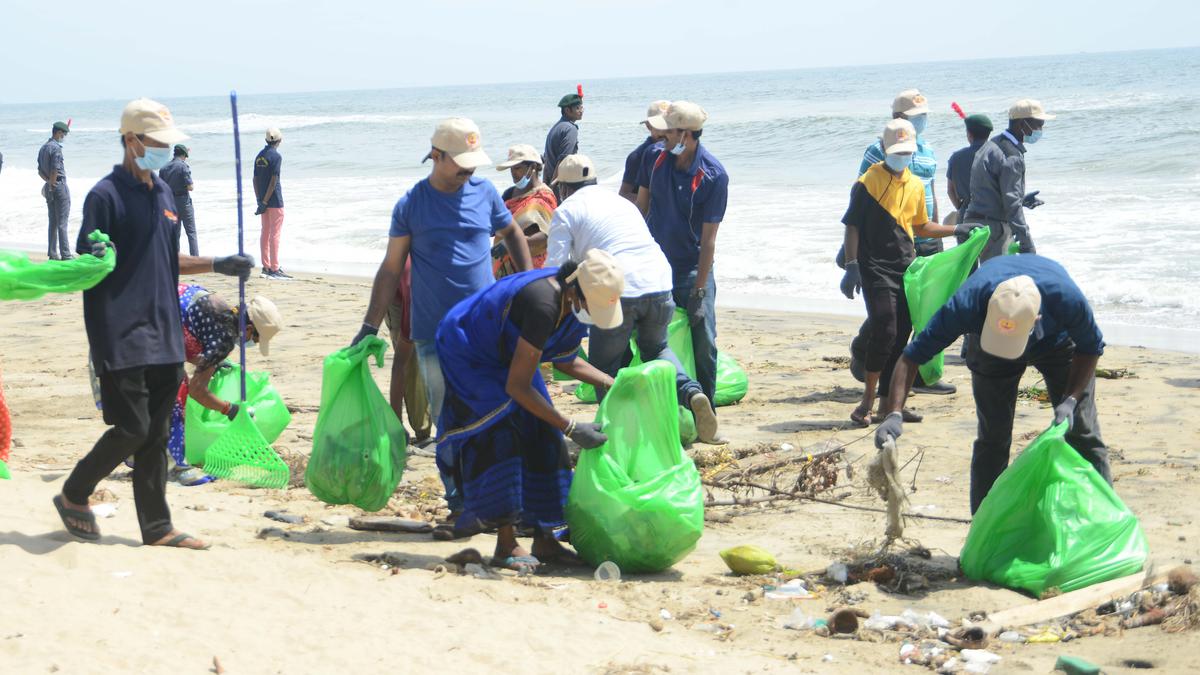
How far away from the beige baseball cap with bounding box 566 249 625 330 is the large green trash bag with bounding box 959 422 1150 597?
1504mm

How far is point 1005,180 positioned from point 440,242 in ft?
13.9

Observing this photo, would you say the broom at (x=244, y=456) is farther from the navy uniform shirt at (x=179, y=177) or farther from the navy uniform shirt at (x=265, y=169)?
the navy uniform shirt at (x=265, y=169)

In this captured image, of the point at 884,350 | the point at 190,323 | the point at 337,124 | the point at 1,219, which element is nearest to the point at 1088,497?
the point at 884,350

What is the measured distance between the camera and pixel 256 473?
5859 mm

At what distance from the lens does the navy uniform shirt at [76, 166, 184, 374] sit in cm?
433

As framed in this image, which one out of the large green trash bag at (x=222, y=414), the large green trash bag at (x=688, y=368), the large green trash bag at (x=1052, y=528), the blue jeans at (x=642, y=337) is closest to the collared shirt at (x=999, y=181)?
the large green trash bag at (x=688, y=368)

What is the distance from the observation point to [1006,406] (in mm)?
4887

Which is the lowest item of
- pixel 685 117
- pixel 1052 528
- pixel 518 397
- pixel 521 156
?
pixel 1052 528

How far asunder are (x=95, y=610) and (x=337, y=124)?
52967 millimetres

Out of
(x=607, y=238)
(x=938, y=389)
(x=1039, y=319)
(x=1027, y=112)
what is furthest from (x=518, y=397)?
(x=1027, y=112)

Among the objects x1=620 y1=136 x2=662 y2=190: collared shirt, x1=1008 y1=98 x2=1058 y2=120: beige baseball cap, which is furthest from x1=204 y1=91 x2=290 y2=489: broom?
x1=1008 y1=98 x2=1058 y2=120: beige baseball cap

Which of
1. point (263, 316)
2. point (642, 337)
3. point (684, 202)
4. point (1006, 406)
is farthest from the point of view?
point (684, 202)

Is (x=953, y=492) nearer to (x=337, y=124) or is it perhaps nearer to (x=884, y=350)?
(x=884, y=350)

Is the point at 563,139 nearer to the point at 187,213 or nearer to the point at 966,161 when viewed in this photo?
the point at 966,161
